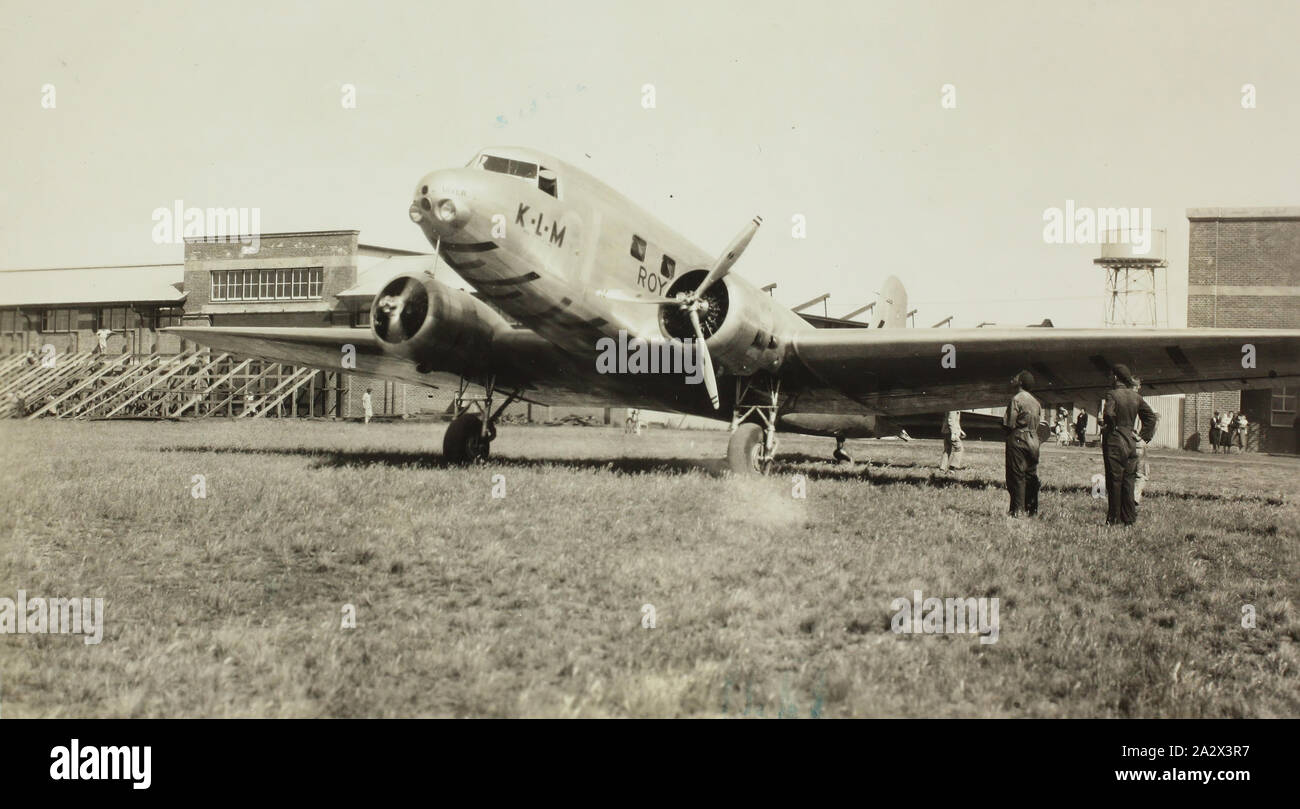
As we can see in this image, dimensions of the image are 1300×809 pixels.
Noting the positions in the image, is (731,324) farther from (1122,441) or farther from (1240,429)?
(1240,429)

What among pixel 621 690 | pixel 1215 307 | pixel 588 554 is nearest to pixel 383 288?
pixel 588 554

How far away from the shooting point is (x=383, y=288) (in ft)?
44.6

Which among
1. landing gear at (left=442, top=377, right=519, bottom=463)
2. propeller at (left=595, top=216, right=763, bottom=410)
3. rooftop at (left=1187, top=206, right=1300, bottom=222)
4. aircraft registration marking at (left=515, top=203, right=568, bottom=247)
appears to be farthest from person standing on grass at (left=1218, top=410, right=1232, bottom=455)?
aircraft registration marking at (left=515, top=203, right=568, bottom=247)

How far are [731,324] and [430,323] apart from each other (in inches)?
196

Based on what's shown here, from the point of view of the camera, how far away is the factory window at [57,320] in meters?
50.4

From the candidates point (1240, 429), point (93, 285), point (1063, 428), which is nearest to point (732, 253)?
point (1240, 429)

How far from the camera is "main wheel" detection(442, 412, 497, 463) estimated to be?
14.9 m

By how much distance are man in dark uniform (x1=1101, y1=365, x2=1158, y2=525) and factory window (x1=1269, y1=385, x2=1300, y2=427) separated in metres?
33.4

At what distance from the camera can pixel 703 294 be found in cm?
1315

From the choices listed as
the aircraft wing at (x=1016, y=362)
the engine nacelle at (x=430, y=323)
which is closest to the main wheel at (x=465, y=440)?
the engine nacelle at (x=430, y=323)

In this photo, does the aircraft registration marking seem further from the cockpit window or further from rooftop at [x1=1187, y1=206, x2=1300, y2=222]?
rooftop at [x1=1187, y1=206, x2=1300, y2=222]

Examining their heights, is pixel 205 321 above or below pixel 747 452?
above
